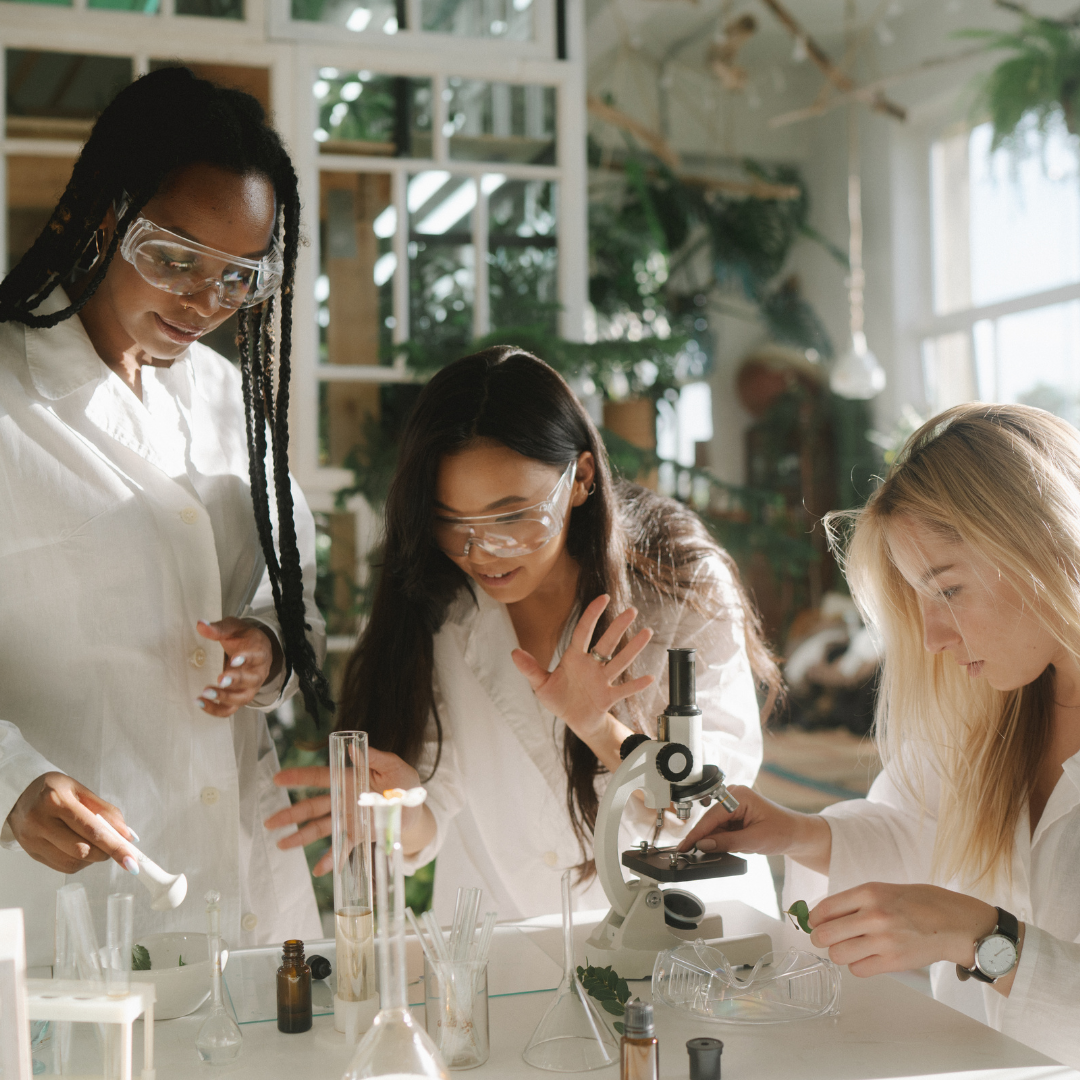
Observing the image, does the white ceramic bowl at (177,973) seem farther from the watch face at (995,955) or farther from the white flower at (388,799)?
the watch face at (995,955)

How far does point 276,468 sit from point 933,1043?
3.99 ft

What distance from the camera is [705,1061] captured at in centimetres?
114

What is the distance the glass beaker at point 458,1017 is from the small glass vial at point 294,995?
0.17 meters

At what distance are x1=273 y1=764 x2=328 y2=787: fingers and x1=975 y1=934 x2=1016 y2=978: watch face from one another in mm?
856

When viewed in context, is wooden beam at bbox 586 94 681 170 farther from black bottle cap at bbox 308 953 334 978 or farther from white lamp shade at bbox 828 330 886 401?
black bottle cap at bbox 308 953 334 978

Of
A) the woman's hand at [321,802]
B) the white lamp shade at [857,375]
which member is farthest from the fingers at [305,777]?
the white lamp shade at [857,375]

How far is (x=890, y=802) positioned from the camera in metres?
1.86

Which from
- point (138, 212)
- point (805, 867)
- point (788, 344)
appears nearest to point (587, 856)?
point (805, 867)

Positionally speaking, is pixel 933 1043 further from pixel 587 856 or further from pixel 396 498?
pixel 396 498

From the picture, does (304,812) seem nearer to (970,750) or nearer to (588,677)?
(588,677)

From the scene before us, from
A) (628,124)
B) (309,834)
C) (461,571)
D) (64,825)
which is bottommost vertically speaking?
(309,834)

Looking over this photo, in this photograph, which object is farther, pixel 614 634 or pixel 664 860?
pixel 614 634

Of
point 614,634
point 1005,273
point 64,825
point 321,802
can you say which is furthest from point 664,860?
point 1005,273

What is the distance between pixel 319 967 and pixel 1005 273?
5.90 meters
